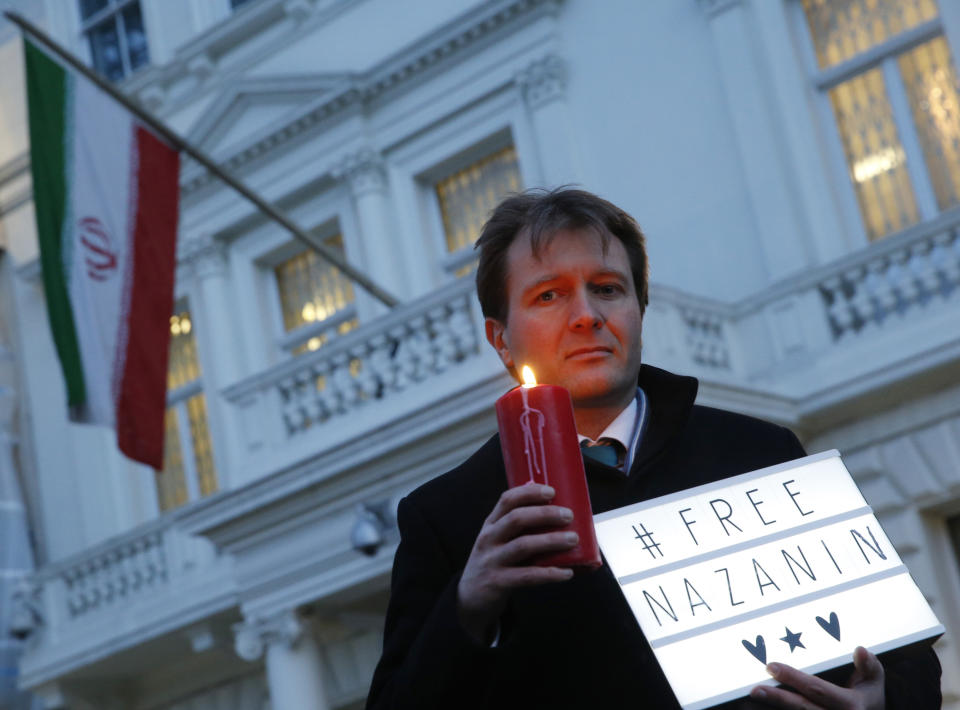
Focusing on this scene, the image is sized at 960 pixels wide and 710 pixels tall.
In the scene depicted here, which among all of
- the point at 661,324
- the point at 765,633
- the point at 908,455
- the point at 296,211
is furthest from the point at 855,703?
the point at 296,211

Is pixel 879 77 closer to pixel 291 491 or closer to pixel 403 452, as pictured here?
pixel 403 452

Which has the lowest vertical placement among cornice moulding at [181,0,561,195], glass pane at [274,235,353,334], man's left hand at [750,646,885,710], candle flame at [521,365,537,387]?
man's left hand at [750,646,885,710]

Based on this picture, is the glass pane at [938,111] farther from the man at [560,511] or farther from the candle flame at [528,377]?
the candle flame at [528,377]

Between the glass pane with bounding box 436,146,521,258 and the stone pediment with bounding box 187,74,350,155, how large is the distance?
1437 millimetres

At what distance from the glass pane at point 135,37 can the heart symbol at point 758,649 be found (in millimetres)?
14723

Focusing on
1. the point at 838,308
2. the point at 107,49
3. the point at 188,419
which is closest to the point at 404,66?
the point at 188,419

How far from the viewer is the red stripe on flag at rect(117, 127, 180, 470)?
425 inches

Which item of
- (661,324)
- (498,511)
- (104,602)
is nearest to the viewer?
(498,511)

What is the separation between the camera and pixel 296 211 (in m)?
14.0

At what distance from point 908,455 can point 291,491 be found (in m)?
4.27

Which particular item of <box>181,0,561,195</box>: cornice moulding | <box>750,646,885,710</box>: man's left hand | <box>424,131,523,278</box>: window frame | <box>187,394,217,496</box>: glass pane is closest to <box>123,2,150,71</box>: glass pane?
<box>181,0,561,195</box>: cornice moulding

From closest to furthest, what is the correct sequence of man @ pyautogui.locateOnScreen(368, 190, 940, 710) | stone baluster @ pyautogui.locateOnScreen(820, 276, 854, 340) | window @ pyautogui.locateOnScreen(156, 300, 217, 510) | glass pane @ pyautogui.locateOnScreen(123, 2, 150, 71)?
man @ pyautogui.locateOnScreen(368, 190, 940, 710), stone baluster @ pyautogui.locateOnScreen(820, 276, 854, 340), window @ pyautogui.locateOnScreen(156, 300, 217, 510), glass pane @ pyautogui.locateOnScreen(123, 2, 150, 71)

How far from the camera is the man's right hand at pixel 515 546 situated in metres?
1.74

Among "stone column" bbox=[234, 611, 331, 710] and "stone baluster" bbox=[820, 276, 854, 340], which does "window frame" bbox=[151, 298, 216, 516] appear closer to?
"stone column" bbox=[234, 611, 331, 710]
